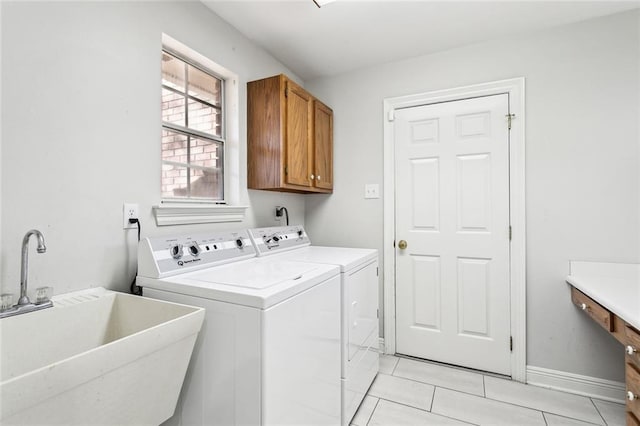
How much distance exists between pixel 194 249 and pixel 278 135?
0.97 m

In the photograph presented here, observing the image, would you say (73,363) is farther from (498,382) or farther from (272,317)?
(498,382)

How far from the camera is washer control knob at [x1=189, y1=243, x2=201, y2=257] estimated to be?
1.48 metres

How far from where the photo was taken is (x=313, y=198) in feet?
9.54

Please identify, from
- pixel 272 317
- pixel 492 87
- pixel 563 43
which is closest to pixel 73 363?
pixel 272 317

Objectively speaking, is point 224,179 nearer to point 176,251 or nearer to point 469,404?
point 176,251

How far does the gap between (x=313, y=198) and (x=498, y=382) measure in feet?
6.63

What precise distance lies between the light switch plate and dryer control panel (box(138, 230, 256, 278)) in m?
1.25

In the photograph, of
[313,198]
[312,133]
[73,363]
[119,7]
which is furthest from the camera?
[313,198]

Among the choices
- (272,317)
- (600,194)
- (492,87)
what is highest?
(492,87)

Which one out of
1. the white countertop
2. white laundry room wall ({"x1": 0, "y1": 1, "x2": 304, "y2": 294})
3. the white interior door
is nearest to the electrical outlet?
white laundry room wall ({"x1": 0, "y1": 1, "x2": 304, "y2": 294})

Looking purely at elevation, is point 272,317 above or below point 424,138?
below

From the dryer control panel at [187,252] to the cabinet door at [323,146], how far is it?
3.22ft

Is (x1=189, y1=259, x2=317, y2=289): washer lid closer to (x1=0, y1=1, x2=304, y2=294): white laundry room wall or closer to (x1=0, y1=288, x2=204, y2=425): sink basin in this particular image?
(x1=0, y1=288, x2=204, y2=425): sink basin

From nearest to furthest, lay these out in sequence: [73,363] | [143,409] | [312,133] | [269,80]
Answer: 1. [73,363]
2. [143,409]
3. [269,80]
4. [312,133]
